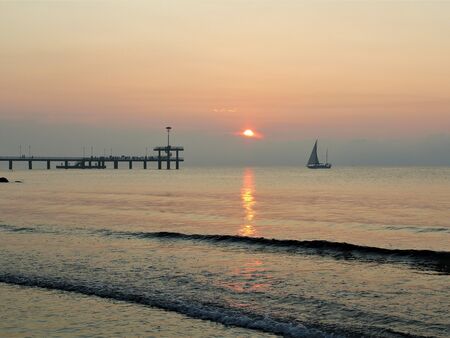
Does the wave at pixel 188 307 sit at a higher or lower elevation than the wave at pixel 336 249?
higher

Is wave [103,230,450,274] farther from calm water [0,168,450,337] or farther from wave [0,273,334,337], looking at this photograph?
wave [0,273,334,337]

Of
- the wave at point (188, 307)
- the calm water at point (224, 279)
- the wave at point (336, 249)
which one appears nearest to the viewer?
the wave at point (188, 307)

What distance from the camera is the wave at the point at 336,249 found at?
21.0 m

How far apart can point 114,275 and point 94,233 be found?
12393mm

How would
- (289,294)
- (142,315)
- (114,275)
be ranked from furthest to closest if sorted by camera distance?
(114,275), (289,294), (142,315)

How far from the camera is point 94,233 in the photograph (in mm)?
29375

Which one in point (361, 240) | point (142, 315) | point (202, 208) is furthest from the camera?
→ point (202, 208)

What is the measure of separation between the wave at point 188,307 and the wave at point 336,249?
9.00m

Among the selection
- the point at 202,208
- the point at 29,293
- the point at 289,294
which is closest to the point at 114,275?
the point at 29,293

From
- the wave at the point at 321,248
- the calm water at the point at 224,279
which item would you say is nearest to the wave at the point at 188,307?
the calm water at the point at 224,279

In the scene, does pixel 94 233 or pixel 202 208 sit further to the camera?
pixel 202 208

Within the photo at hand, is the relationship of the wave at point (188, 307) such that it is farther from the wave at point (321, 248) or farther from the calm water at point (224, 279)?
the wave at point (321, 248)

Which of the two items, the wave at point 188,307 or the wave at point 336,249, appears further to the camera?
the wave at point 336,249

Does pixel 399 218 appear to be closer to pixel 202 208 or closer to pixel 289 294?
pixel 202 208
